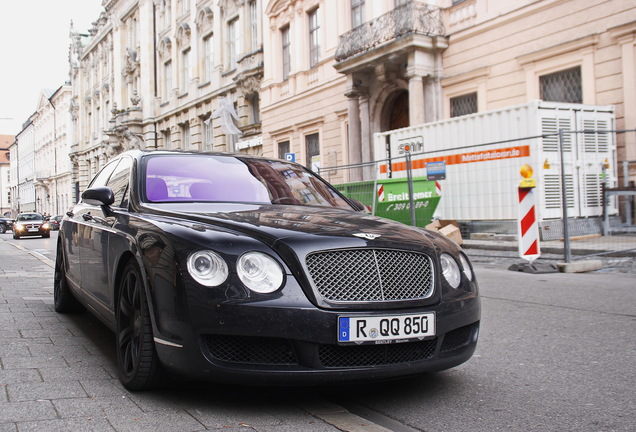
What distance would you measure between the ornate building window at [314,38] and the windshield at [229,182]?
1982 cm

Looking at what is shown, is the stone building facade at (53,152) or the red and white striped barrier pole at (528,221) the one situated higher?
the stone building facade at (53,152)

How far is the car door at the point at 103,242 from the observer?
161 inches

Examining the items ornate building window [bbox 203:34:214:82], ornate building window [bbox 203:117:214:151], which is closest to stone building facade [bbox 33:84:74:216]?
ornate building window [bbox 203:117:214:151]

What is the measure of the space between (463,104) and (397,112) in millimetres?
3158

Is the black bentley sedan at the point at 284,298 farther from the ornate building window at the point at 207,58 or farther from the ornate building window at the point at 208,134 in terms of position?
the ornate building window at the point at 207,58

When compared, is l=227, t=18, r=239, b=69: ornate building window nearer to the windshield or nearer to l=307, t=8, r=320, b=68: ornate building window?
l=307, t=8, r=320, b=68: ornate building window

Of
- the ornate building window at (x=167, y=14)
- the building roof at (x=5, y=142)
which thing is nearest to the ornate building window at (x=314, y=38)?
the ornate building window at (x=167, y=14)

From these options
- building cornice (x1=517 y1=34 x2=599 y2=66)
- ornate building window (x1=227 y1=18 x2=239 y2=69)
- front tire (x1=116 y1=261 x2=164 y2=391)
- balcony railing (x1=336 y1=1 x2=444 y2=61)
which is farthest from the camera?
ornate building window (x1=227 y1=18 x2=239 y2=69)

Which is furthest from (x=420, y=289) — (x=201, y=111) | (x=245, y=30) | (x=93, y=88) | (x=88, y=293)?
(x=93, y=88)

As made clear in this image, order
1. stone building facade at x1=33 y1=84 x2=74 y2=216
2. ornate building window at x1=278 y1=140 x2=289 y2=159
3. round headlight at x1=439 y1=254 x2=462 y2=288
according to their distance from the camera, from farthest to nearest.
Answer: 1. stone building facade at x1=33 y1=84 x2=74 y2=216
2. ornate building window at x1=278 y1=140 x2=289 y2=159
3. round headlight at x1=439 y1=254 x2=462 y2=288

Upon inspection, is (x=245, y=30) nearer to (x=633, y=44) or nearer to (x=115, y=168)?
(x=633, y=44)

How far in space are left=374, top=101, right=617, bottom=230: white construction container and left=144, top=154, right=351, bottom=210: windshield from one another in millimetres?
7448

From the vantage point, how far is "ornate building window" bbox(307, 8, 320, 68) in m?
24.0

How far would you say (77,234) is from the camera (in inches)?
209
